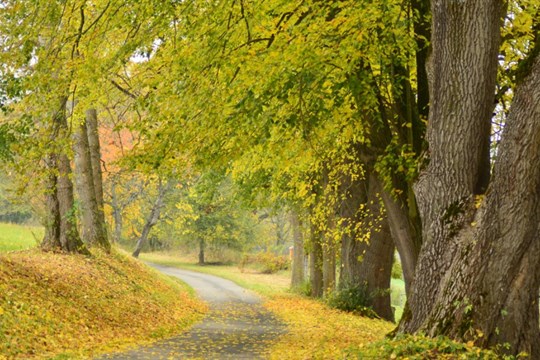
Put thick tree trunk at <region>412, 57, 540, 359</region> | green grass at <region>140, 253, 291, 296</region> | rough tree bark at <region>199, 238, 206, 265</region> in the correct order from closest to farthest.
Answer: thick tree trunk at <region>412, 57, 540, 359</region> → green grass at <region>140, 253, 291, 296</region> → rough tree bark at <region>199, 238, 206, 265</region>

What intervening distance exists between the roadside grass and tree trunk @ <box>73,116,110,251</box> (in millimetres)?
1075

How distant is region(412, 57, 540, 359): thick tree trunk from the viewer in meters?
7.47

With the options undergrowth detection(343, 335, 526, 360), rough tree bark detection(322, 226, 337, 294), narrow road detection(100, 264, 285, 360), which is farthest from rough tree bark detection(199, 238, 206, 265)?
undergrowth detection(343, 335, 526, 360)

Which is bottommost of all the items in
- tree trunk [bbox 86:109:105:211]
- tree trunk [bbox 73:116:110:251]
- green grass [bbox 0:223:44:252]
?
green grass [bbox 0:223:44:252]

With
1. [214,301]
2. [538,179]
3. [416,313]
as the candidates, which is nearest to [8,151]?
[416,313]

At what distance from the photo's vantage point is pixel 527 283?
7.75 m

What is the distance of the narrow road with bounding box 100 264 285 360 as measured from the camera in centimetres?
1062

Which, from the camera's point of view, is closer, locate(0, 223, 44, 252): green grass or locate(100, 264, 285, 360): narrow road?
locate(100, 264, 285, 360): narrow road

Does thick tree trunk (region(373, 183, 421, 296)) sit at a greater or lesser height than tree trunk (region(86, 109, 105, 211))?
lesser

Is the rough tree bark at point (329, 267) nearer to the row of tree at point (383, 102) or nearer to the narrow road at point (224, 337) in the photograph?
the narrow road at point (224, 337)

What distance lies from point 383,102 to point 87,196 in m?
12.0

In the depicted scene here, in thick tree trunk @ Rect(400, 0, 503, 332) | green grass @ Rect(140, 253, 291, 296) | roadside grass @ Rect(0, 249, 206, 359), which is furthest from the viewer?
green grass @ Rect(140, 253, 291, 296)

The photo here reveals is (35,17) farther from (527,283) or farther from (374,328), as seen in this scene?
(374,328)

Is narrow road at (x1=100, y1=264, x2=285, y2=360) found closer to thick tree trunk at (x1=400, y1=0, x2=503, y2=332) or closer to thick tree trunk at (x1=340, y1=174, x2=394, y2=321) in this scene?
thick tree trunk at (x1=340, y1=174, x2=394, y2=321)
